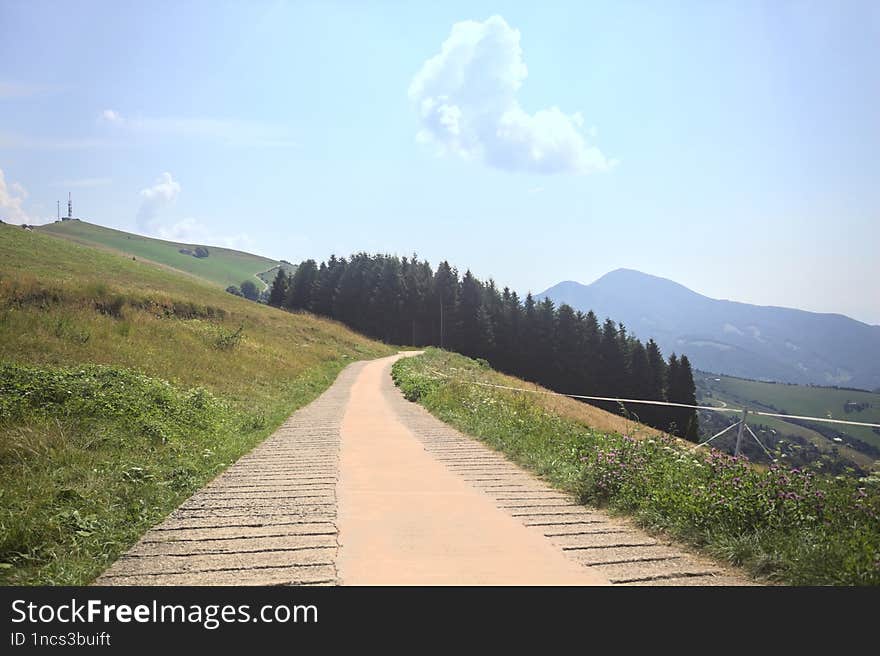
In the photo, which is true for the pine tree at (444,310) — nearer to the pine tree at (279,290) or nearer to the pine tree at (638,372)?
the pine tree at (638,372)

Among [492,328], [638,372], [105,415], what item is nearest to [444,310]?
[492,328]

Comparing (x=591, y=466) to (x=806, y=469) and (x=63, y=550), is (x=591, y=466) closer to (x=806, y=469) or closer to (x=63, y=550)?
(x=806, y=469)

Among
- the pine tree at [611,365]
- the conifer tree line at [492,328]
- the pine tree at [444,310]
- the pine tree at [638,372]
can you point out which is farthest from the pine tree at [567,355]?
the pine tree at [444,310]

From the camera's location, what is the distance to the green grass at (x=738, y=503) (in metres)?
4.88

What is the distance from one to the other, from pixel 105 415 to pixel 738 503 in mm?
9969

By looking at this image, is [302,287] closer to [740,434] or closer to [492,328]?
[492,328]

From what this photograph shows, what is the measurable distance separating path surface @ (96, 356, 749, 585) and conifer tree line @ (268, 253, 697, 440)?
262 feet

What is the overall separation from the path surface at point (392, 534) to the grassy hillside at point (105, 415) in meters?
0.57

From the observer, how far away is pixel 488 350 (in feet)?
293

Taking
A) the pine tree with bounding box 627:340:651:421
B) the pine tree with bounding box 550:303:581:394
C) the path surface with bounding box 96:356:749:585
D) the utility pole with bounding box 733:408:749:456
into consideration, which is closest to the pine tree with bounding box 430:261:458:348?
the pine tree with bounding box 550:303:581:394

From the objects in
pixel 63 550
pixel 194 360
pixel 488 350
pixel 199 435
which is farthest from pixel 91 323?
pixel 488 350

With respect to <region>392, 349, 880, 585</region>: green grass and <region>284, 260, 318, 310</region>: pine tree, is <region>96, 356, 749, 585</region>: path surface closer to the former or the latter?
<region>392, 349, 880, 585</region>: green grass

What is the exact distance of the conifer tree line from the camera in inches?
3462
